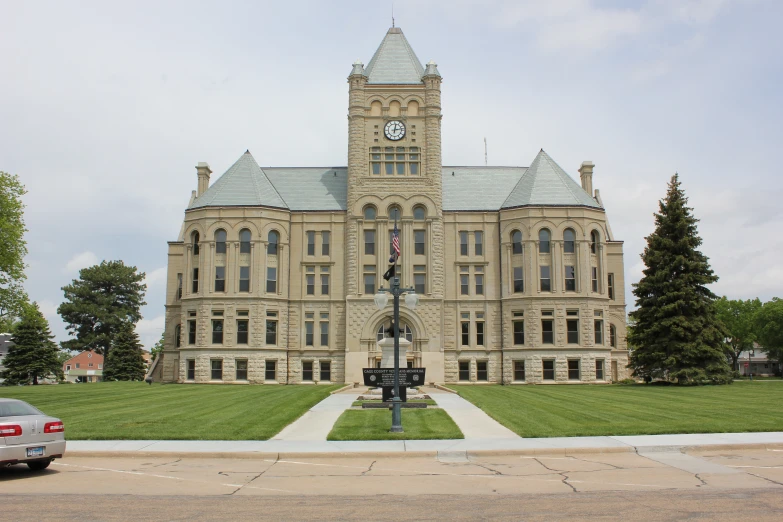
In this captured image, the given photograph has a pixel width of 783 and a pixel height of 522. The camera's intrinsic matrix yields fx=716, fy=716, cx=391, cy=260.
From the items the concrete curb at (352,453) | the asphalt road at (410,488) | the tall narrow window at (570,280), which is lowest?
the asphalt road at (410,488)

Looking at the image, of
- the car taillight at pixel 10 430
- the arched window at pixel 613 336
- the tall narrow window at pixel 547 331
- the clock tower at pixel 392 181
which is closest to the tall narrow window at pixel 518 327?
the tall narrow window at pixel 547 331

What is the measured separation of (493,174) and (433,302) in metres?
12.5

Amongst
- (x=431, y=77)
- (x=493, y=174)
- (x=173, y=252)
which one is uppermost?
(x=431, y=77)

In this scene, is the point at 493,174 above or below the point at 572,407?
above

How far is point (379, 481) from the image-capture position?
13219 mm

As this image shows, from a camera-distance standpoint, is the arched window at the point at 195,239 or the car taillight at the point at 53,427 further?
the arched window at the point at 195,239

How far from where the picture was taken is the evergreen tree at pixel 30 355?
65.6 metres

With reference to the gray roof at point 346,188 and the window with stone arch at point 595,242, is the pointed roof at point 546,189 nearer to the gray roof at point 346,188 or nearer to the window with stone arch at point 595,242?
the gray roof at point 346,188

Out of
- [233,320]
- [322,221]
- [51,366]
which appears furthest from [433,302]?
[51,366]

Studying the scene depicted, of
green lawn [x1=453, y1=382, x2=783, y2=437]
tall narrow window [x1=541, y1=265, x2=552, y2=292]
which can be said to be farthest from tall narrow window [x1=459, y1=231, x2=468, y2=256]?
green lawn [x1=453, y1=382, x2=783, y2=437]

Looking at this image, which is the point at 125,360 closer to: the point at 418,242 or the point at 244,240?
the point at 244,240

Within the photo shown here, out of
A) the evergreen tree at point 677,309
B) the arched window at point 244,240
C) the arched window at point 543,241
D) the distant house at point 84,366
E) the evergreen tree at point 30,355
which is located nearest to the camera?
the evergreen tree at point 677,309

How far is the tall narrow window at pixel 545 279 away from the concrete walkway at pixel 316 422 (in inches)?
982

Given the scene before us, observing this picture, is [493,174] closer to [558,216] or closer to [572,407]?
[558,216]
